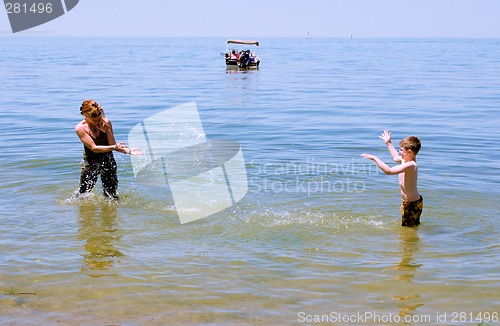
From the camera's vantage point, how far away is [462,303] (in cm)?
614

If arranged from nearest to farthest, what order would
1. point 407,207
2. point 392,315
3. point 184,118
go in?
point 392,315
point 407,207
point 184,118

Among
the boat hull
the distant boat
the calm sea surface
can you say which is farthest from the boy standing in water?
the boat hull

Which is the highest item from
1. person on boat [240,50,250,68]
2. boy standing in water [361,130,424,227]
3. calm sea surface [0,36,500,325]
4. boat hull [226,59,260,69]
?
boy standing in water [361,130,424,227]

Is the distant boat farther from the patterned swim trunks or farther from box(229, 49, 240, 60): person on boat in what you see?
the patterned swim trunks

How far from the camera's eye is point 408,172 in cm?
818

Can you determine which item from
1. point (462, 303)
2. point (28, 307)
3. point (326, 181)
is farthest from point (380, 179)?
point (28, 307)

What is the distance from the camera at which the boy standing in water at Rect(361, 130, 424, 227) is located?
26.5 feet

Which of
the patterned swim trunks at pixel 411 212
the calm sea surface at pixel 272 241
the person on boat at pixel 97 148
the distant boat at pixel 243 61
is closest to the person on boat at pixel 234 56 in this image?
the distant boat at pixel 243 61

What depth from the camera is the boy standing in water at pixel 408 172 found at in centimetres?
806

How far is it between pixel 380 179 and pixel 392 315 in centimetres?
627

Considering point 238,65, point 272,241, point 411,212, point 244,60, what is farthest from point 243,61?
point 272,241

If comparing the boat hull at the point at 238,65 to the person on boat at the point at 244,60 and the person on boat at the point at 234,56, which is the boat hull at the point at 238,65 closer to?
the person on boat at the point at 244,60

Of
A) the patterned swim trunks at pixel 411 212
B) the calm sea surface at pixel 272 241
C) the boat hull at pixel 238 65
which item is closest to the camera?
the calm sea surface at pixel 272 241

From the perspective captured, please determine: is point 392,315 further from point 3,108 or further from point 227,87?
point 227,87
